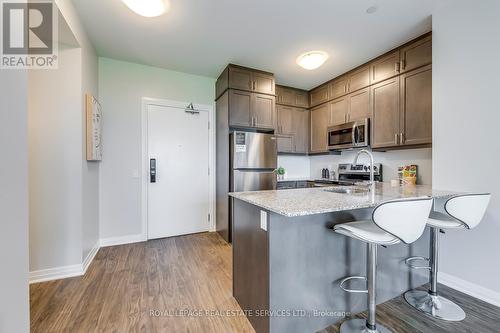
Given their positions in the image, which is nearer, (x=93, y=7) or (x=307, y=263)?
(x=307, y=263)

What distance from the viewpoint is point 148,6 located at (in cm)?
184

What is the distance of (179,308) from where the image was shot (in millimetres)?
1726

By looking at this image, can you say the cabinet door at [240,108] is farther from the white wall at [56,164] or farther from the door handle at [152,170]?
the white wall at [56,164]

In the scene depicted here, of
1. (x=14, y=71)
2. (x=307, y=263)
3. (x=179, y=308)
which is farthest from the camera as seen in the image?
(x=179, y=308)

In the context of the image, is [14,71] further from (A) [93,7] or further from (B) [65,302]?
(B) [65,302]

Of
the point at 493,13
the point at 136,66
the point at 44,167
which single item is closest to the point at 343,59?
the point at 493,13

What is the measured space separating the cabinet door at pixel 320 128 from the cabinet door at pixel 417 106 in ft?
4.21

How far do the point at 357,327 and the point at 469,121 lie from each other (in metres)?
2.03

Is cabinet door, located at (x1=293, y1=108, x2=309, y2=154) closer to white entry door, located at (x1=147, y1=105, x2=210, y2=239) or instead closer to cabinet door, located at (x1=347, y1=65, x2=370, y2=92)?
cabinet door, located at (x1=347, y1=65, x2=370, y2=92)

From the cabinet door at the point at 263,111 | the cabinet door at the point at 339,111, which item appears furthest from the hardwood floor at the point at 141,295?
the cabinet door at the point at 339,111

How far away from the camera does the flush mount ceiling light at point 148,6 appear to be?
5.91 feet

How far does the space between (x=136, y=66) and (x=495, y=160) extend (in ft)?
14.1

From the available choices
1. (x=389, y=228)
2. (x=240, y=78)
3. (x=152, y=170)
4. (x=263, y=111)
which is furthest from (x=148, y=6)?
(x=389, y=228)

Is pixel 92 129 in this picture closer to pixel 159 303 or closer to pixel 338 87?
pixel 159 303
